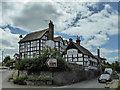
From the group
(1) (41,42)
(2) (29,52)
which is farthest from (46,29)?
(2) (29,52)

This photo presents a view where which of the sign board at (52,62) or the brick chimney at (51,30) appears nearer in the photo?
the sign board at (52,62)

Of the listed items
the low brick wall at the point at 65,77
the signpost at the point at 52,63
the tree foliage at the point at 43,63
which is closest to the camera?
the low brick wall at the point at 65,77

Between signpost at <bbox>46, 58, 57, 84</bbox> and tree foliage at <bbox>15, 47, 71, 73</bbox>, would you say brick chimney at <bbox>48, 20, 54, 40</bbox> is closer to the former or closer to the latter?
tree foliage at <bbox>15, 47, 71, 73</bbox>

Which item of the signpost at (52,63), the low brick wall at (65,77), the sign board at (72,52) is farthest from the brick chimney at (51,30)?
the signpost at (52,63)

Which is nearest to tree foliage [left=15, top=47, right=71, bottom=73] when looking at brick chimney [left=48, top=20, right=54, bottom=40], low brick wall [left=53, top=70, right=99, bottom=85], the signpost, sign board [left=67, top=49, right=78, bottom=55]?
the signpost

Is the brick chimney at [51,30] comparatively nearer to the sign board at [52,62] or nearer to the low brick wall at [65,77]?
the low brick wall at [65,77]

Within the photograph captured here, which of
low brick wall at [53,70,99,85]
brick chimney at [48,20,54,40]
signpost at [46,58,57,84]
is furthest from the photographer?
brick chimney at [48,20,54,40]

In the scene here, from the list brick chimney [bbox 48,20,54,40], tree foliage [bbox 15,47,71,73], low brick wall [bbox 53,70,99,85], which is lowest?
low brick wall [bbox 53,70,99,85]

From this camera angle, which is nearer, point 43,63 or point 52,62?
point 52,62

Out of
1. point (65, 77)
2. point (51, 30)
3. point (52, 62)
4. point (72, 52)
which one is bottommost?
point (65, 77)

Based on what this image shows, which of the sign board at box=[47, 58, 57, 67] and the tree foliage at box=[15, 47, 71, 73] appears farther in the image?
the tree foliage at box=[15, 47, 71, 73]

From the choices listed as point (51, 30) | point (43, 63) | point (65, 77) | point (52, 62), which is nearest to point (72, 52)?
point (51, 30)

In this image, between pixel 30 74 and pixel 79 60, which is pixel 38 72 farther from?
pixel 79 60

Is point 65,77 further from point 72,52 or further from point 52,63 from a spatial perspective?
point 72,52
